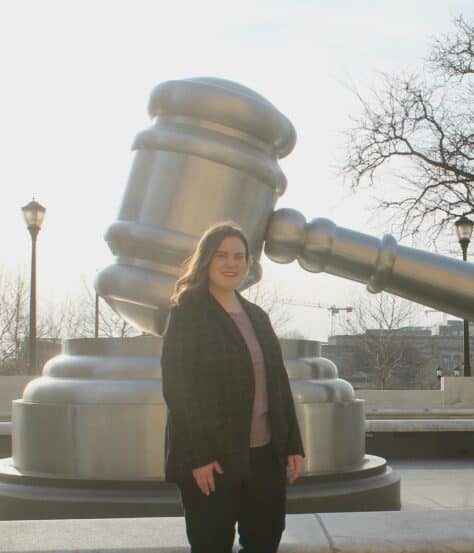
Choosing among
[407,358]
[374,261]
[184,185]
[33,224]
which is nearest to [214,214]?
[184,185]

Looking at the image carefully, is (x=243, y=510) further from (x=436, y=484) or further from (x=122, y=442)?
(x=436, y=484)

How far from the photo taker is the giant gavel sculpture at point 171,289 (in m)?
3.17

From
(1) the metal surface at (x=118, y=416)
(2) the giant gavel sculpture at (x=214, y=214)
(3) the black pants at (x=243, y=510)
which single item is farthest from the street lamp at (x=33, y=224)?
(3) the black pants at (x=243, y=510)

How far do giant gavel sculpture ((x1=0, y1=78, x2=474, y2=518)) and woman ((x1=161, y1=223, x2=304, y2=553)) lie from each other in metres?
1.12

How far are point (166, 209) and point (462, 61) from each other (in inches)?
671

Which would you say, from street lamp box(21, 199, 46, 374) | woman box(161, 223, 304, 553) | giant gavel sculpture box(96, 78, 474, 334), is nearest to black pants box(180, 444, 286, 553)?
woman box(161, 223, 304, 553)

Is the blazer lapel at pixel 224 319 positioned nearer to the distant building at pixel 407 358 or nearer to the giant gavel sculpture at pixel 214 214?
the giant gavel sculpture at pixel 214 214

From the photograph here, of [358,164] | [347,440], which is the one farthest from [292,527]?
[358,164]

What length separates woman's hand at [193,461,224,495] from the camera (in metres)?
1.87

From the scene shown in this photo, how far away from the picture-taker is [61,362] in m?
3.54

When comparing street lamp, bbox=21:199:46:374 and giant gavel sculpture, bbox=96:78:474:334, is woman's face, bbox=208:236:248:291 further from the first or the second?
street lamp, bbox=21:199:46:374

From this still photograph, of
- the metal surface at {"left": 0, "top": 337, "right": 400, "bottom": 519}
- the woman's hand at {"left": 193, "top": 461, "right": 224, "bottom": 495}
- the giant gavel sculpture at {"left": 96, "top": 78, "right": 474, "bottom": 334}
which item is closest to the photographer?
the woman's hand at {"left": 193, "top": 461, "right": 224, "bottom": 495}

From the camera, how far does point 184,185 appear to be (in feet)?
10.8

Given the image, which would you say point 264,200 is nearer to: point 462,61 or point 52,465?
point 52,465
